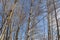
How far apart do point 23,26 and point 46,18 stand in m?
1.03

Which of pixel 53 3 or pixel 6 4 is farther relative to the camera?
pixel 53 3

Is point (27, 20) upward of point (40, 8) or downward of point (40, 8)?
downward

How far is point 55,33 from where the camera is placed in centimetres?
723

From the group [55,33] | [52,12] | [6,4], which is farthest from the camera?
[55,33]

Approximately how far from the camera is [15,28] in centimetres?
600

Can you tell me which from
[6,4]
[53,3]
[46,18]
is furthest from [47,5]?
[6,4]

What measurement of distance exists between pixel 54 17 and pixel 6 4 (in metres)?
2.11

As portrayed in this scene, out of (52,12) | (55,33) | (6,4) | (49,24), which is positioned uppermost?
(6,4)

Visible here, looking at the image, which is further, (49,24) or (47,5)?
(49,24)

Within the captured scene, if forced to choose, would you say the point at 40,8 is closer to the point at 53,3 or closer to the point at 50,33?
the point at 53,3

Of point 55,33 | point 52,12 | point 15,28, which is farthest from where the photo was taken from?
point 55,33

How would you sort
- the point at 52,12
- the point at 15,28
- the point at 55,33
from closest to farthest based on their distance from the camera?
1. the point at 15,28
2. the point at 52,12
3. the point at 55,33

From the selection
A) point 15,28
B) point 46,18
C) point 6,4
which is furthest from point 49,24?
point 6,4

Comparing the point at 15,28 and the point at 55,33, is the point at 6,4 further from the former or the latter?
the point at 55,33
